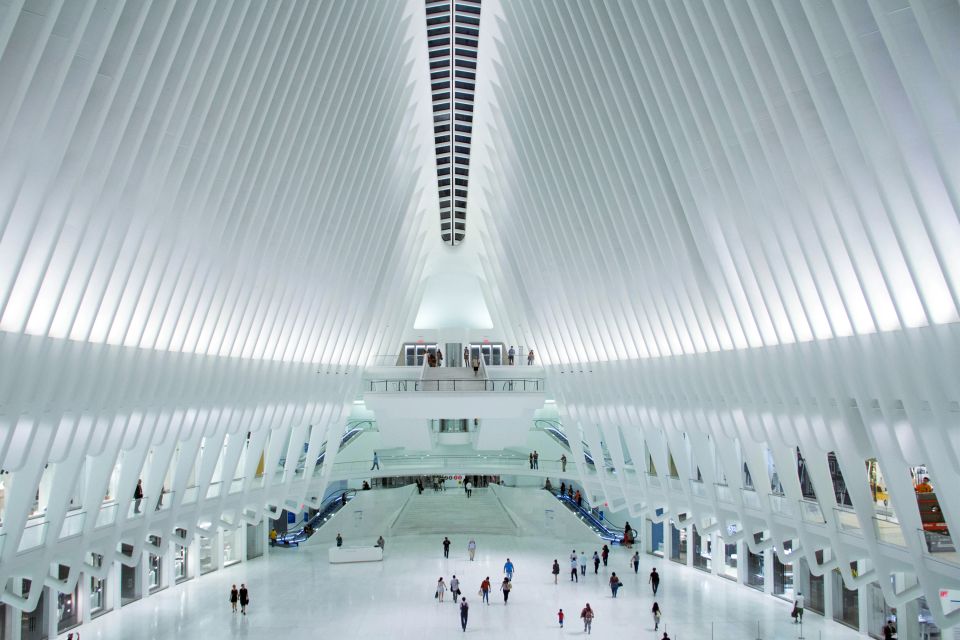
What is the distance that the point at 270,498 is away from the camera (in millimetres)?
28297

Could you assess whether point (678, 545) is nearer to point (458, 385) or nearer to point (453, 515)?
point (458, 385)

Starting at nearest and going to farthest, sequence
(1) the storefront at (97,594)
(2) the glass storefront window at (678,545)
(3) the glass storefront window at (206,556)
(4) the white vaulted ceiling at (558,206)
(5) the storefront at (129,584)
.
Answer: (4) the white vaulted ceiling at (558,206) → (1) the storefront at (97,594) → (5) the storefront at (129,584) → (3) the glass storefront window at (206,556) → (2) the glass storefront window at (678,545)

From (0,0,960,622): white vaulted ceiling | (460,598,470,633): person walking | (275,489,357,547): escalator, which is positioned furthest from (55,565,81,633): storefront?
(275,489,357,547): escalator

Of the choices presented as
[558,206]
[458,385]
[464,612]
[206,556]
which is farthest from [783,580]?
[206,556]

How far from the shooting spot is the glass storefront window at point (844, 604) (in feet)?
65.0

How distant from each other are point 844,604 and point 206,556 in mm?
21474

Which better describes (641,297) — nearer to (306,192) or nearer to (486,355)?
(306,192)

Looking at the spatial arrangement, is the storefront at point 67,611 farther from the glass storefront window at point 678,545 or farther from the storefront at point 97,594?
the glass storefront window at point 678,545

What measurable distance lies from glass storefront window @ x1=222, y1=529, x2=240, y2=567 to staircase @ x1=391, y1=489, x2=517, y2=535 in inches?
300

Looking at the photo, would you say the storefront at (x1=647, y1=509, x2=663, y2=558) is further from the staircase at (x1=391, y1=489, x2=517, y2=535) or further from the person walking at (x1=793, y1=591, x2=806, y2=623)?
the person walking at (x1=793, y1=591, x2=806, y2=623)

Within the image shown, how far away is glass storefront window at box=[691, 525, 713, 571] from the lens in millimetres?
27469

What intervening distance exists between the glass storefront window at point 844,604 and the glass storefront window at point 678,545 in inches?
348

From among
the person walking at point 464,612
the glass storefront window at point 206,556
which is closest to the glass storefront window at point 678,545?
the person walking at point 464,612

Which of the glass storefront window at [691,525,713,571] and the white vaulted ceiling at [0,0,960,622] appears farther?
the glass storefront window at [691,525,713,571]
